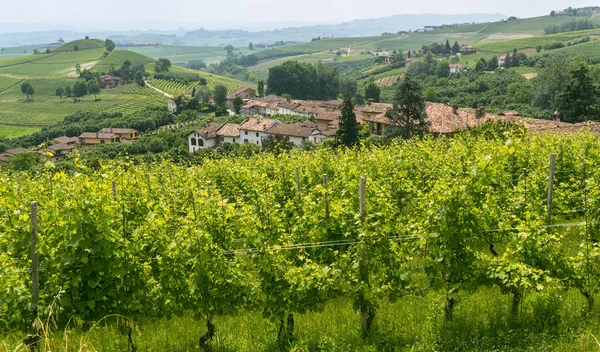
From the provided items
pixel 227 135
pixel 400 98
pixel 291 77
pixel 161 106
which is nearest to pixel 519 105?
pixel 400 98

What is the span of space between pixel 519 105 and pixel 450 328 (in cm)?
6884

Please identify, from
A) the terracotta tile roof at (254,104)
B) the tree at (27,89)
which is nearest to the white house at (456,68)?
the terracotta tile roof at (254,104)

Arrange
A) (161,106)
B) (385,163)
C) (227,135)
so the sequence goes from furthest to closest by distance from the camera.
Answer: (161,106) → (227,135) → (385,163)

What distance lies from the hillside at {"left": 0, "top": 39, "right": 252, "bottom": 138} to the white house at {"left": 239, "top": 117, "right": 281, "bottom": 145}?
3800cm

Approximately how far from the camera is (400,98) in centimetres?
4766

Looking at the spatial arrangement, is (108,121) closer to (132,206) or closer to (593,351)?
(132,206)

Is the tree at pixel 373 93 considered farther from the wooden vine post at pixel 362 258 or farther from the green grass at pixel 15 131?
the wooden vine post at pixel 362 258

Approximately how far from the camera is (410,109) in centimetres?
4800

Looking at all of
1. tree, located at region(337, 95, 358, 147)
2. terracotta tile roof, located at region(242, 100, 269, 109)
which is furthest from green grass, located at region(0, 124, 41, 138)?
tree, located at region(337, 95, 358, 147)

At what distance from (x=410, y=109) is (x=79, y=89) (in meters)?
99.2

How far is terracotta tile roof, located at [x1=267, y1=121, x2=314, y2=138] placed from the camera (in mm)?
70000

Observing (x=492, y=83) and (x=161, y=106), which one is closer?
(x=492, y=83)

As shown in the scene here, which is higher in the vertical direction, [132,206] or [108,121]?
[132,206]

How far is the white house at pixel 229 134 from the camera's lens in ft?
251
